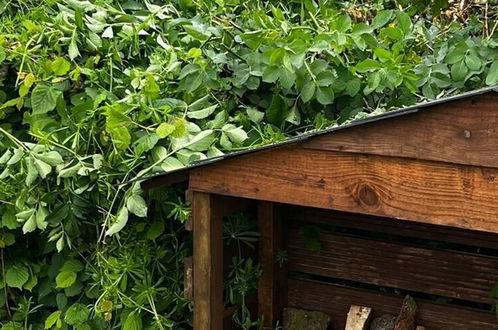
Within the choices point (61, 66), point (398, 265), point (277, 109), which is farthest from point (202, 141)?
point (398, 265)

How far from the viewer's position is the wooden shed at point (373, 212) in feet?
6.62

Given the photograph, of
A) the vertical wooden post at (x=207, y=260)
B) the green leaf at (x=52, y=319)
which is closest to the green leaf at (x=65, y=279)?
the green leaf at (x=52, y=319)

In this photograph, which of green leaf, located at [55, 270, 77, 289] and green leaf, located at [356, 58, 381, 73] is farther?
green leaf, located at [55, 270, 77, 289]

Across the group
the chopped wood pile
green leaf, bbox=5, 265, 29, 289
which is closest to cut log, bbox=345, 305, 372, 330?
the chopped wood pile

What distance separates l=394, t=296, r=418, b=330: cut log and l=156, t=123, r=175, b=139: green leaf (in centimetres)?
99

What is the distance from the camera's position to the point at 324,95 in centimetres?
279

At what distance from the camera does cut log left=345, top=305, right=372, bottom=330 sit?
2.91m

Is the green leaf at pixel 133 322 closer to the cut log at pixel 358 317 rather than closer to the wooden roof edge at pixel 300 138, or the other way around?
the wooden roof edge at pixel 300 138

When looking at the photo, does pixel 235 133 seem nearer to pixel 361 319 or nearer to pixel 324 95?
pixel 324 95

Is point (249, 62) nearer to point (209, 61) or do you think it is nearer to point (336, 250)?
point (209, 61)

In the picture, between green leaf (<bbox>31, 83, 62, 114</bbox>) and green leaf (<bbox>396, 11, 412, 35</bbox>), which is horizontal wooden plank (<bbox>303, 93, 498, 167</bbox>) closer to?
green leaf (<bbox>396, 11, 412, 35</bbox>)

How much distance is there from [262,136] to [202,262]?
49cm

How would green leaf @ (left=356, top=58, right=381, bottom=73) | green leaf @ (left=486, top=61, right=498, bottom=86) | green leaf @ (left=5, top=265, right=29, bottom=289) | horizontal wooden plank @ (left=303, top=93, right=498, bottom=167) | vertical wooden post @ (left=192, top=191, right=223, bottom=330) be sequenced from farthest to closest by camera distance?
green leaf @ (left=5, top=265, right=29, bottom=289)
green leaf @ (left=356, top=58, right=381, bottom=73)
green leaf @ (left=486, top=61, right=498, bottom=86)
vertical wooden post @ (left=192, top=191, right=223, bottom=330)
horizontal wooden plank @ (left=303, top=93, right=498, bottom=167)

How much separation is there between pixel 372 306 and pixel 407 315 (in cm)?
17
